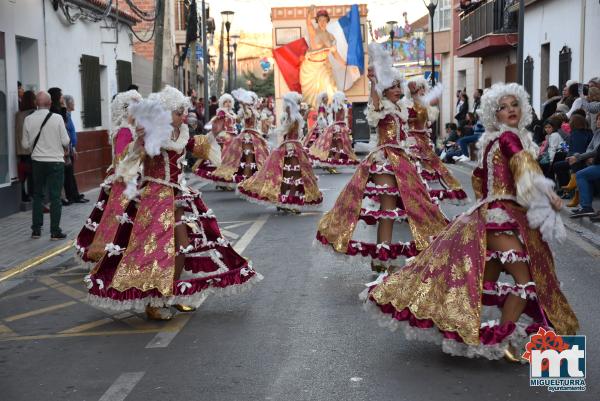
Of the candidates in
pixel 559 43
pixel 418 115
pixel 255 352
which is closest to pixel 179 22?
pixel 559 43

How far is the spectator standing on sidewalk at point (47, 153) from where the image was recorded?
Result: 38.9 feet

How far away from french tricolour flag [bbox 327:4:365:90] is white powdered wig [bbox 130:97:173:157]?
23.7m

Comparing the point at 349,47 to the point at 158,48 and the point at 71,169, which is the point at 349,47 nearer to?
the point at 158,48

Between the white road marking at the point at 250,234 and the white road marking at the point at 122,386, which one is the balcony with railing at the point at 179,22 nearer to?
the white road marking at the point at 250,234

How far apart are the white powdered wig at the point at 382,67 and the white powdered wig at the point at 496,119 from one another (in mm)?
2500

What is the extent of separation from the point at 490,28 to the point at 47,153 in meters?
23.0

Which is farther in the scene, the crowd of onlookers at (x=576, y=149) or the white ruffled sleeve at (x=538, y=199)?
the crowd of onlookers at (x=576, y=149)

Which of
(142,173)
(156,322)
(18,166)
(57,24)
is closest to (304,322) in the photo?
(156,322)

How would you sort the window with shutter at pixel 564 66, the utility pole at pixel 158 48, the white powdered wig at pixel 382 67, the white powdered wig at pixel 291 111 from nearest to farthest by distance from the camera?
the white powdered wig at pixel 382 67 → the white powdered wig at pixel 291 111 → the utility pole at pixel 158 48 → the window with shutter at pixel 564 66

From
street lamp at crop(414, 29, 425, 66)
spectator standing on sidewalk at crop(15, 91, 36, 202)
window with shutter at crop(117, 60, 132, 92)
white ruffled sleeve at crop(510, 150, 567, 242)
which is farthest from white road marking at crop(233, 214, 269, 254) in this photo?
street lamp at crop(414, 29, 425, 66)

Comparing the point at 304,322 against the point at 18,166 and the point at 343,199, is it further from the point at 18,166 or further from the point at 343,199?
the point at 18,166

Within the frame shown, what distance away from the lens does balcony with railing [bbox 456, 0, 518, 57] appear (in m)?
30.1

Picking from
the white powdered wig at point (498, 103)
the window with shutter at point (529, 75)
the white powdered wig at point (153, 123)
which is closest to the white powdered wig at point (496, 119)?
the white powdered wig at point (498, 103)

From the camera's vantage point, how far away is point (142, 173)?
7438 millimetres
